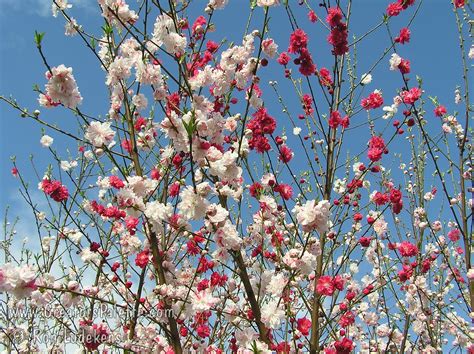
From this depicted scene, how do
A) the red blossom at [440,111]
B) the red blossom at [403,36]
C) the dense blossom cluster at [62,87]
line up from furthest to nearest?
the red blossom at [440,111]
the red blossom at [403,36]
the dense blossom cluster at [62,87]

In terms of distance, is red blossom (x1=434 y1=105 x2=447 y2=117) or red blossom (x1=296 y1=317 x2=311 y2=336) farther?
red blossom (x1=434 y1=105 x2=447 y2=117)

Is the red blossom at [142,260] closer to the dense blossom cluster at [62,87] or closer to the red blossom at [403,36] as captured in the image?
the dense blossom cluster at [62,87]

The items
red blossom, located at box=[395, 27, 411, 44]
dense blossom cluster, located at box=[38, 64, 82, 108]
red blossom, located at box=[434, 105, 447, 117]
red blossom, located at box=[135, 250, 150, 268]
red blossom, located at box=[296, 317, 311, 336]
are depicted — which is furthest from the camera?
red blossom, located at box=[434, 105, 447, 117]

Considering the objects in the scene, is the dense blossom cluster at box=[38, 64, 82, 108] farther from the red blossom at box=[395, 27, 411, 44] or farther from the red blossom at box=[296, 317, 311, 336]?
the red blossom at box=[395, 27, 411, 44]

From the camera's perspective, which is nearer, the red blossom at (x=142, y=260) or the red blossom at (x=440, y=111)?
the red blossom at (x=142, y=260)

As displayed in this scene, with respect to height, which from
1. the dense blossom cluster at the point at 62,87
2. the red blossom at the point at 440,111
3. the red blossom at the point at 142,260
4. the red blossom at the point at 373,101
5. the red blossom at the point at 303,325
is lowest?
the red blossom at the point at 303,325

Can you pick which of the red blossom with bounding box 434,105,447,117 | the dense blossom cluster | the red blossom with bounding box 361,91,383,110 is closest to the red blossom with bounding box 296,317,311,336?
the red blossom with bounding box 361,91,383,110

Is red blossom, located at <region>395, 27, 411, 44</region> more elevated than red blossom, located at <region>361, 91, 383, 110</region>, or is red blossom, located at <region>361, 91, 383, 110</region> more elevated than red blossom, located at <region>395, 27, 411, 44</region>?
red blossom, located at <region>395, 27, 411, 44</region>

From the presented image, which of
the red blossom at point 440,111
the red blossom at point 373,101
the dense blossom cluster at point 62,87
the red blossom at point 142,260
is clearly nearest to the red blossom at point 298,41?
the red blossom at point 373,101

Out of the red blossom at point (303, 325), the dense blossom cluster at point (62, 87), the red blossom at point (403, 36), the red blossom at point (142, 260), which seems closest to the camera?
the dense blossom cluster at point (62, 87)

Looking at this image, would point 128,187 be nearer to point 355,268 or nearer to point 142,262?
point 142,262

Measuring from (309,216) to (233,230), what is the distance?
0.55m

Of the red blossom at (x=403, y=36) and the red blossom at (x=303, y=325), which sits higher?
the red blossom at (x=403, y=36)

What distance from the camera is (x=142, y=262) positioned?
12.5ft
